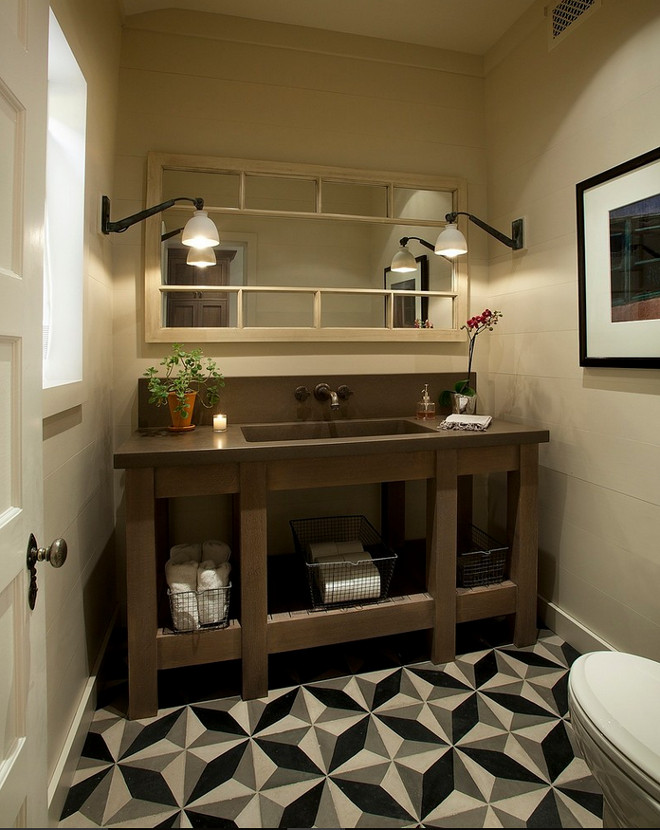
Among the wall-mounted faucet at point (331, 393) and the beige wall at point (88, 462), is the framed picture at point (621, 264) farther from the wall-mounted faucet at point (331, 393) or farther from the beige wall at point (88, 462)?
the beige wall at point (88, 462)

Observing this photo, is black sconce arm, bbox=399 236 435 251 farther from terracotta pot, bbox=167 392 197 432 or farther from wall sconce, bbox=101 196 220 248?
terracotta pot, bbox=167 392 197 432

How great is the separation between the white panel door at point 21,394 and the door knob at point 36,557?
0.02 m

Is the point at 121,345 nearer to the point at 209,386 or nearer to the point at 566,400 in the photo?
the point at 209,386

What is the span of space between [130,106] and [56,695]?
2235 mm

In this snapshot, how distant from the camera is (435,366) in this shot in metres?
2.53

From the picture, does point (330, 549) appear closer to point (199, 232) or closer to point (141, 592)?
point (141, 592)

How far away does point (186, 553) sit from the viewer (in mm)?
1932

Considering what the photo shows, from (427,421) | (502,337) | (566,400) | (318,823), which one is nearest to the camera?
(318,823)

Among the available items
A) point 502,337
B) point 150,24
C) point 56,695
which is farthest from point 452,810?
point 150,24

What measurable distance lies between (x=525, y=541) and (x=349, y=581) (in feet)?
2.44

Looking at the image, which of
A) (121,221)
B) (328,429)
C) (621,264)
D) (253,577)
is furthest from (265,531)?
(621,264)

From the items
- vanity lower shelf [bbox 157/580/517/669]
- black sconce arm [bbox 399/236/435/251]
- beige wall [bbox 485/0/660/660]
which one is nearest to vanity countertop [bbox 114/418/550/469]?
beige wall [bbox 485/0/660/660]

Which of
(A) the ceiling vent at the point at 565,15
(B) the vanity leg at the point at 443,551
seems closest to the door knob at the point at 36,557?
(B) the vanity leg at the point at 443,551

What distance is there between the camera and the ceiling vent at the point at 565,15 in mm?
1898
